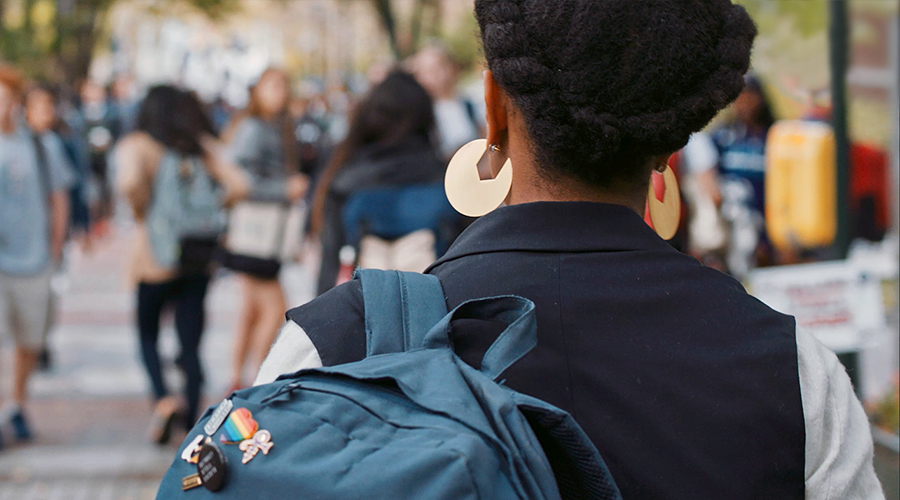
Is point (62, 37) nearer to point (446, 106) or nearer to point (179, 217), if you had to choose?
point (446, 106)

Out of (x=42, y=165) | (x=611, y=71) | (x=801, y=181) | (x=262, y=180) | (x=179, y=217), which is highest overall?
(x=611, y=71)

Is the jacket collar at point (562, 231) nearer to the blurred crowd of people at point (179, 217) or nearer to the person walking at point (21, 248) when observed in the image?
the blurred crowd of people at point (179, 217)

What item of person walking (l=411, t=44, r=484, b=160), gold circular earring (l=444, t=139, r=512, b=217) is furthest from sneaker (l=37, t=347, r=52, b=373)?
gold circular earring (l=444, t=139, r=512, b=217)

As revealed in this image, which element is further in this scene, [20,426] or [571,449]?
[20,426]

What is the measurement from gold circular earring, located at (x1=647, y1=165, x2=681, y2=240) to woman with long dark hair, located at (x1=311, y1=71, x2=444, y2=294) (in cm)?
300

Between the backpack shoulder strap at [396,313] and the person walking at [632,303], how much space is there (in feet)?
0.10

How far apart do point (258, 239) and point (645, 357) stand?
528 cm

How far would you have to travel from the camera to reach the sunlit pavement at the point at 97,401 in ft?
18.2

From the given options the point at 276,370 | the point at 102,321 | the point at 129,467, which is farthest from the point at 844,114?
the point at 102,321

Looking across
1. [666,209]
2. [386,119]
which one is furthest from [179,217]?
[666,209]

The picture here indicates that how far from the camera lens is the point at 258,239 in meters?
6.38

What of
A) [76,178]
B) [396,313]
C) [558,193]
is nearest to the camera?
[396,313]

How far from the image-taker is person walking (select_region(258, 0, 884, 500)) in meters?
1.28

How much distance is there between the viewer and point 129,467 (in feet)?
18.5
